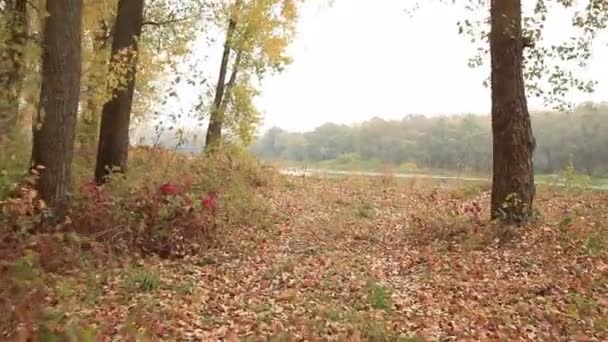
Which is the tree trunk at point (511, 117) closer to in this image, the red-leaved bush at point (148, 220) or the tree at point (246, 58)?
the red-leaved bush at point (148, 220)

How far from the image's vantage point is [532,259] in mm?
7652

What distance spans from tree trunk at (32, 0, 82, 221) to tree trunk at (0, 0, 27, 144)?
466 millimetres

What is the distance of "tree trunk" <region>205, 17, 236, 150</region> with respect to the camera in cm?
1730

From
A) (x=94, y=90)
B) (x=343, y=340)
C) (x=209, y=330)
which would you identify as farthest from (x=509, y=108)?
(x=94, y=90)

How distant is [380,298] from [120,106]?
686cm

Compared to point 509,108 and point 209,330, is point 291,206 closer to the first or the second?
point 509,108

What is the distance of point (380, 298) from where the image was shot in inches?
244

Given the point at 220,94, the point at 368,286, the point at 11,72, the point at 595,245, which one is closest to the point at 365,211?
the point at 595,245

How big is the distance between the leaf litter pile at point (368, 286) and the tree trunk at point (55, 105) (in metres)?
1.57

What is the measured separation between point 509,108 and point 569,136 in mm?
20112

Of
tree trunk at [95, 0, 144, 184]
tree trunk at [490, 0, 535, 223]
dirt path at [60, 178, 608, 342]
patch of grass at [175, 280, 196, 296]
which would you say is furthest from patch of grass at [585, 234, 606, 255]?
tree trunk at [95, 0, 144, 184]

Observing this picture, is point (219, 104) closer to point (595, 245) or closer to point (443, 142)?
point (595, 245)

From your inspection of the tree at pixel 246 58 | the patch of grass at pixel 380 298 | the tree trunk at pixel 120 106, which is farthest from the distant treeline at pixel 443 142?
the patch of grass at pixel 380 298

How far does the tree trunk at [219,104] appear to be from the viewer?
17297mm
